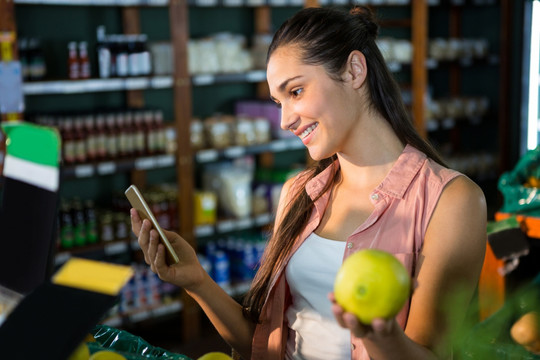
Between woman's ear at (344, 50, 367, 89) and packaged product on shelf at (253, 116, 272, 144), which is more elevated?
woman's ear at (344, 50, 367, 89)

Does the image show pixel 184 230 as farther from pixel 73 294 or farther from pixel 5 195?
pixel 73 294

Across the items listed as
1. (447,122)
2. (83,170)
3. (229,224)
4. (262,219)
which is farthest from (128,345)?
(447,122)

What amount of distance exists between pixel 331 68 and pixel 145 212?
60cm

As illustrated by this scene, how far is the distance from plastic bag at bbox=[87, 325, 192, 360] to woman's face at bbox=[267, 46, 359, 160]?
0.60 metres

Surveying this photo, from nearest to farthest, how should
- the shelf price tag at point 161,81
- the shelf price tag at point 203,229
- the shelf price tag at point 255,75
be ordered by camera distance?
the shelf price tag at point 161,81 < the shelf price tag at point 203,229 < the shelf price tag at point 255,75

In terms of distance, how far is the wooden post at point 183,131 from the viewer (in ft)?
12.7

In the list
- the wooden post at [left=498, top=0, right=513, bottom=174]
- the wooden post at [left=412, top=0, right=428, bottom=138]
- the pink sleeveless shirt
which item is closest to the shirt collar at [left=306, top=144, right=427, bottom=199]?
the pink sleeveless shirt

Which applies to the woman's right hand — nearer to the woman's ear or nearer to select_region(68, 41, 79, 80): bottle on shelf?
the woman's ear

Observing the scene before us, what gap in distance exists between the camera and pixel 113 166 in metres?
3.68

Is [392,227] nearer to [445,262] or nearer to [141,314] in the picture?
[445,262]

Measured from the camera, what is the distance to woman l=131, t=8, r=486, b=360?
146 centimetres

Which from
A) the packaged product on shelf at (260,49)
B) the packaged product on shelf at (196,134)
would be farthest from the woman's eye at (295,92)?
the packaged product on shelf at (260,49)

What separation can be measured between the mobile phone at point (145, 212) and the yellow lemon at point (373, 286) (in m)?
0.51

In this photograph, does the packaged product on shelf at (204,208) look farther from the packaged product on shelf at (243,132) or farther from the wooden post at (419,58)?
the wooden post at (419,58)
